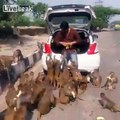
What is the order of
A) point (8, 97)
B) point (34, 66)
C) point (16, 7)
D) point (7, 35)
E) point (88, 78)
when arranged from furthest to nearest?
1. point (7, 35)
2. point (16, 7)
3. point (34, 66)
4. point (88, 78)
5. point (8, 97)

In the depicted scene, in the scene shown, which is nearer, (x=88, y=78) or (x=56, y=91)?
(x=56, y=91)

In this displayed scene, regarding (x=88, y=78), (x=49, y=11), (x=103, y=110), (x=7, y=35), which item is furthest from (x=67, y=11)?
(x=7, y=35)

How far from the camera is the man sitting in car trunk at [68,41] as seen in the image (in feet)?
35.9

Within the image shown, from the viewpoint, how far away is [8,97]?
8461mm

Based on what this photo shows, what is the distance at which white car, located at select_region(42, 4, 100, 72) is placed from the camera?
452 inches

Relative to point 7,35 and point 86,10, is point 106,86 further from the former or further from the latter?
point 7,35

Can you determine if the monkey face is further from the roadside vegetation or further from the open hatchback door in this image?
the roadside vegetation

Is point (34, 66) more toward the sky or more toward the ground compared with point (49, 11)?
more toward the ground

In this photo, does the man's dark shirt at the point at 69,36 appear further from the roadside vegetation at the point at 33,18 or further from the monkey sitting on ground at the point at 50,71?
the roadside vegetation at the point at 33,18

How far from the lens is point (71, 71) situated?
1062 centimetres

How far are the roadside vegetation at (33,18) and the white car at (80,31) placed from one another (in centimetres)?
1091

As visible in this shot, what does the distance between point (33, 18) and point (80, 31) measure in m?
38.6

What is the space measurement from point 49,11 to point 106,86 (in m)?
2.90

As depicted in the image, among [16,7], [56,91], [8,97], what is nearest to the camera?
[8,97]
